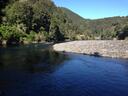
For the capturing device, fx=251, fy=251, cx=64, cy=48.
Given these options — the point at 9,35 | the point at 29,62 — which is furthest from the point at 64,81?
the point at 9,35

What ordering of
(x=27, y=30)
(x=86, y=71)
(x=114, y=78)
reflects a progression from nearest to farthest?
(x=114, y=78), (x=86, y=71), (x=27, y=30)

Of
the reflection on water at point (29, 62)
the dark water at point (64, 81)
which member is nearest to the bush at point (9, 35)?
the reflection on water at point (29, 62)

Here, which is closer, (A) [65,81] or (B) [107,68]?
(A) [65,81]

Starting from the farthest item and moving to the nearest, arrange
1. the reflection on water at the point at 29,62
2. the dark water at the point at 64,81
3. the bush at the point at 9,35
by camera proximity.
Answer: the bush at the point at 9,35
the reflection on water at the point at 29,62
the dark water at the point at 64,81

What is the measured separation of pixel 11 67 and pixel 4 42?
180 feet

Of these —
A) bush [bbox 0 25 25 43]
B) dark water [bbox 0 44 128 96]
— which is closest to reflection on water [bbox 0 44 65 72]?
dark water [bbox 0 44 128 96]

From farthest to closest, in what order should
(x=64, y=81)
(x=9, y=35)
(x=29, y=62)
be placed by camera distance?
(x=9, y=35) → (x=29, y=62) → (x=64, y=81)

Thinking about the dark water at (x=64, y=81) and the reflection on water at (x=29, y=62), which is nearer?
the dark water at (x=64, y=81)

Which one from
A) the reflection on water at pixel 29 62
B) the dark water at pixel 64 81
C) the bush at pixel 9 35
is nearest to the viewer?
the dark water at pixel 64 81

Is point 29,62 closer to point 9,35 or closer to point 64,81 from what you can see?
point 64,81

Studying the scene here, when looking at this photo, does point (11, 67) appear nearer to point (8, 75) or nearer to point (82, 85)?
point (8, 75)

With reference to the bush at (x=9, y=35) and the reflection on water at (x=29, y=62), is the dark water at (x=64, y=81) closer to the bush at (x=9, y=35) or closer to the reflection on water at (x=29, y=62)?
the reflection on water at (x=29, y=62)

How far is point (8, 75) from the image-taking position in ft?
109

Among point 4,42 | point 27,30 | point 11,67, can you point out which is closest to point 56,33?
point 27,30
